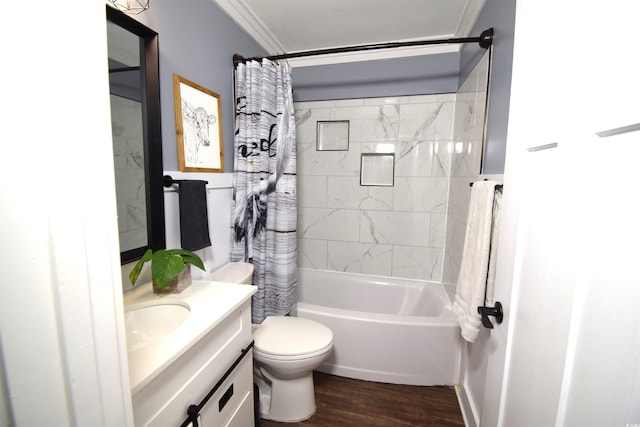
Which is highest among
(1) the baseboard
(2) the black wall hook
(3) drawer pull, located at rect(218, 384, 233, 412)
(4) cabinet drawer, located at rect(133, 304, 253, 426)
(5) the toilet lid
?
(2) the black wall hook

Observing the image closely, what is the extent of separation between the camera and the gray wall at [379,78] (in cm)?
215

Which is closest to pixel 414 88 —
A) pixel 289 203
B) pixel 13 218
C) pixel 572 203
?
pixel 289 203

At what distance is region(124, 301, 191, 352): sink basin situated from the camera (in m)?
0.97

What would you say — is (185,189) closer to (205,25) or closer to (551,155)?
(205,25)

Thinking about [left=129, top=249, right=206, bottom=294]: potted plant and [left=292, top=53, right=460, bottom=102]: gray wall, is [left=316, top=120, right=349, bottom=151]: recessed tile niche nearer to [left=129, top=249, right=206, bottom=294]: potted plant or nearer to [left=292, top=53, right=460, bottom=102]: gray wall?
[left=292, top=53, right=460, bottom=102]: gray wall

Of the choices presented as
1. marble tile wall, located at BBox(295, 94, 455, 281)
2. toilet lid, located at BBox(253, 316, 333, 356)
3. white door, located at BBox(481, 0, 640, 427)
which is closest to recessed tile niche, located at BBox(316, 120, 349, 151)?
marble tile wall, located at BBox(295, 94, 455, 281)

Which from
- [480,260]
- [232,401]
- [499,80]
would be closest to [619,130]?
[480,260]

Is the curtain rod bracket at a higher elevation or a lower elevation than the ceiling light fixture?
higher

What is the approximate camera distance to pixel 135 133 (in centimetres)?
112

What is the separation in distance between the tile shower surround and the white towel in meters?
0.75

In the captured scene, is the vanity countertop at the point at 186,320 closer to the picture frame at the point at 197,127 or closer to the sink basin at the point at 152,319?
the sink basin at the point at 152,319

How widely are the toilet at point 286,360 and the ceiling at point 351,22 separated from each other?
5.88 feet

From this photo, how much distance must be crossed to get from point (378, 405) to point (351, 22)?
263 cm

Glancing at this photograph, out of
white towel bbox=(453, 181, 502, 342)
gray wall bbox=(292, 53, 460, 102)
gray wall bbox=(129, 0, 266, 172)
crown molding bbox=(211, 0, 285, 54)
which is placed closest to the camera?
white towel bbox=(453, 181, 502, 342)
